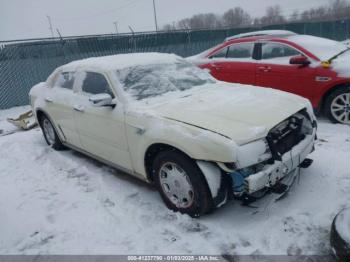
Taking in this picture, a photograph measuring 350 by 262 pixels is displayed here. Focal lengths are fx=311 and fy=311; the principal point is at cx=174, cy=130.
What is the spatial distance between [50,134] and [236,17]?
66.6 metres

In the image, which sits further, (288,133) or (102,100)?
(102,100)

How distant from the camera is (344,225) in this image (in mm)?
2461

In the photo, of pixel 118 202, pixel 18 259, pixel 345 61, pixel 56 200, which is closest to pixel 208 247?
pixel 118 202

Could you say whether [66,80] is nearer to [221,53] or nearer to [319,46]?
[221,53]

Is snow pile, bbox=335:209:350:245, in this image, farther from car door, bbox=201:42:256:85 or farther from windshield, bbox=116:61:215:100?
car door, bbox=201:42:256:85

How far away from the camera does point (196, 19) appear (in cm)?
7569

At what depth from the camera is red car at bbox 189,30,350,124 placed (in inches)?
214

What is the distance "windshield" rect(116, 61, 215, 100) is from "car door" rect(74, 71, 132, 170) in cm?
24

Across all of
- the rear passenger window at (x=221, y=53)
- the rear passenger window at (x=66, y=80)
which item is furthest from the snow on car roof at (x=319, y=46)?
the rear passenger window at (x=66, y=80)

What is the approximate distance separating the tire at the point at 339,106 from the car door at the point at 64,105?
4.32 meters

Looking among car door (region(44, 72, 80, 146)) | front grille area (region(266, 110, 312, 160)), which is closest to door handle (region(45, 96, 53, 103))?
car door (region(44, 72, 80, 146))

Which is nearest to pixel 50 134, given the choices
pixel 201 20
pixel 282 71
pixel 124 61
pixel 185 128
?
pixel 124 61

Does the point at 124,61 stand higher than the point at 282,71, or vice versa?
the point at 124,61

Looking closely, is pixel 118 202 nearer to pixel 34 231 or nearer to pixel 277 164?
pixel 34 231
